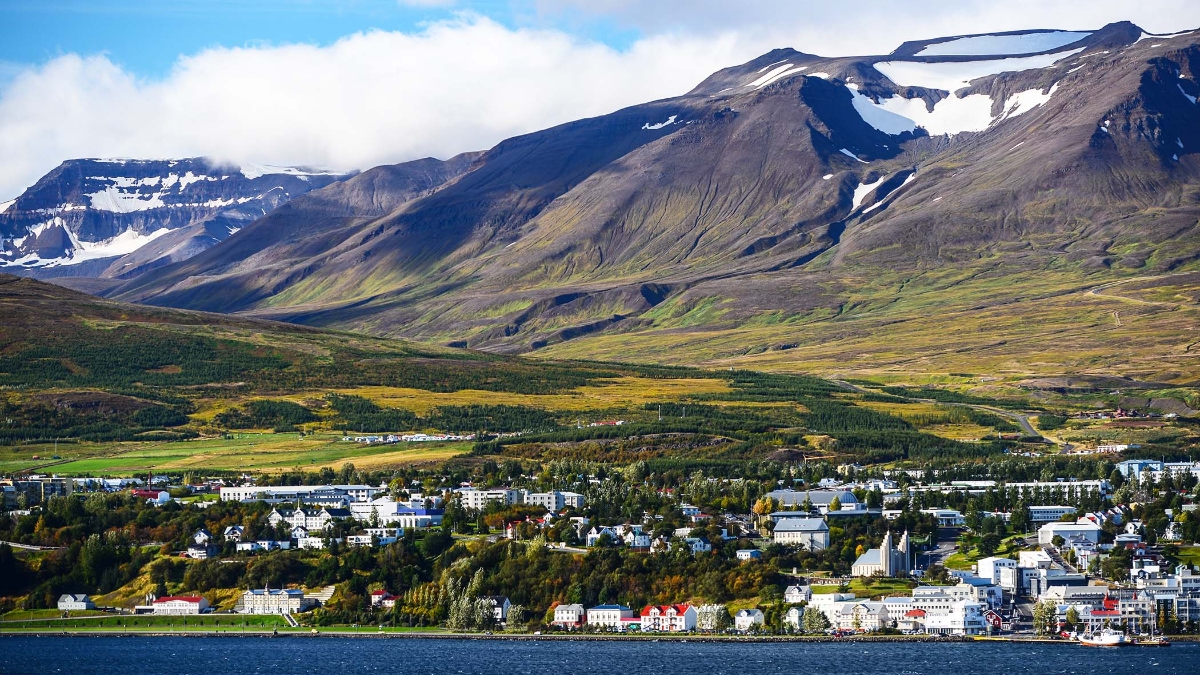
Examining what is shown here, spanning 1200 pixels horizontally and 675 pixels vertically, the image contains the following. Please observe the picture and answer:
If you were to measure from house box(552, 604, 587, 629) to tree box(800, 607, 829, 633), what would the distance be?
13.5m

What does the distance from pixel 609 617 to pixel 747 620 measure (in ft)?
27.8

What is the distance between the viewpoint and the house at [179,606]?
111188 mm

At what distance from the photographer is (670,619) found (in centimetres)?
10438

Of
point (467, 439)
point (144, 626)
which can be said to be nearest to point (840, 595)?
point (144, 626)

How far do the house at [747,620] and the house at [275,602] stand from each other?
27.6m

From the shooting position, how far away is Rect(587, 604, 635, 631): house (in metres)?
105

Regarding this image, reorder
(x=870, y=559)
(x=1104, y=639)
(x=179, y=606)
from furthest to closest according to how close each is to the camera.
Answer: (x=870, y=559) < (x=179, y=606) < (x=1104, y=639)

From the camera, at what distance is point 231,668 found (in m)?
91.4

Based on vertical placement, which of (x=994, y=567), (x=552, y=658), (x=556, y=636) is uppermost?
(x=994, y=567)

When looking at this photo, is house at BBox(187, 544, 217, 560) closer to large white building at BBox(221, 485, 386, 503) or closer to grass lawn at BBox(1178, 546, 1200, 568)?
large white building at BBox(221, 485, 386, 503)

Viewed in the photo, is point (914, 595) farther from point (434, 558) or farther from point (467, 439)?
point (467, 439)

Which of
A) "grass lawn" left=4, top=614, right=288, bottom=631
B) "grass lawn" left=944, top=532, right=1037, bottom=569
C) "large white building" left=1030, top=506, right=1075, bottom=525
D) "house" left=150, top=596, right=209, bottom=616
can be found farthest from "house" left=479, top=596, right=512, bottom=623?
"large white building" left=1030, top=506, right=1075, bottom=525

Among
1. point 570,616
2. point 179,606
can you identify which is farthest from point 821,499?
point 179,606

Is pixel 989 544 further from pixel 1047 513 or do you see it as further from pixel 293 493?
pixel 293 493
